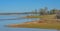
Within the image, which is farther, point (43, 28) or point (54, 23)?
point (43, 28)

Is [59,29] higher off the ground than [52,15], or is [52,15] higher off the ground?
[52,15]

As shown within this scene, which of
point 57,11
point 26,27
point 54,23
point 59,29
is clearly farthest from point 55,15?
point 26,27

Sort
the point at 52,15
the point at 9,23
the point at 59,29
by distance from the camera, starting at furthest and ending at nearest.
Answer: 1. the point at 59,29
2. the point at 9,23
3. the point at 52,15

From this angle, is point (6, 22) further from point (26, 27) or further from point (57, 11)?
point (57, 11)

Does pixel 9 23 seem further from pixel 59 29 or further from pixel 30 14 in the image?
pixel 59 29

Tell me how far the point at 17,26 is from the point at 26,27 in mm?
240

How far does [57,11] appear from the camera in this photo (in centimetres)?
332

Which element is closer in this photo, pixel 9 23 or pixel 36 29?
pixel 9 23

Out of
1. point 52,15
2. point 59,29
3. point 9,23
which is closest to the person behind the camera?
point 52,15

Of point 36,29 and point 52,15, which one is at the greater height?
point 52,15

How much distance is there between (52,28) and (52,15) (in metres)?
0.72

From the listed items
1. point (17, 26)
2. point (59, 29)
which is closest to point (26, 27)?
point (17, 26)

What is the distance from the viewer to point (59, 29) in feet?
12.5

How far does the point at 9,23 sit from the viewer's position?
3.53 m
